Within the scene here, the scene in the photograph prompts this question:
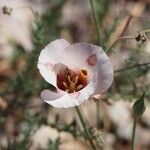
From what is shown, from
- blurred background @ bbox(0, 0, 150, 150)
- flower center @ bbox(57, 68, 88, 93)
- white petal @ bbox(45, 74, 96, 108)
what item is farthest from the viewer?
blurred background @ bbox(0, 0, 150, 150)

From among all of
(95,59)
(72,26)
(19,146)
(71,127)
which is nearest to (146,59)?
(71,127)

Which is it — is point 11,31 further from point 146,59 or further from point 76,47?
point 76,47

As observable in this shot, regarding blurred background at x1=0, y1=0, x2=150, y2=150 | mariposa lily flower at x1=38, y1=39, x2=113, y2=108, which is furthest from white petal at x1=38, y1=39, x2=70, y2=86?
blurred background at x1=0, y1=0, x2=150, y2=150

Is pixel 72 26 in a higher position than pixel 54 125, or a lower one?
higher

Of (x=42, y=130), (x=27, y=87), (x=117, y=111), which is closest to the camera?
(x=27, y=87)

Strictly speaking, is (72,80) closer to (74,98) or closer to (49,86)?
(74,98)

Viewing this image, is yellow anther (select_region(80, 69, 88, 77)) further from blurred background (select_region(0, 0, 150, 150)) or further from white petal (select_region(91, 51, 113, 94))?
blurred background (select_region(0, 0, 150, 150))
